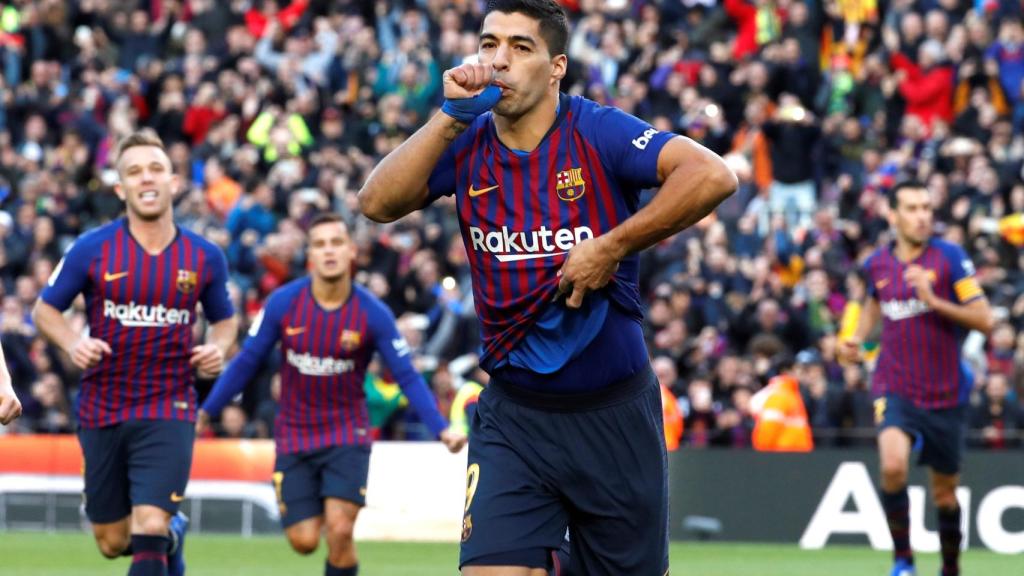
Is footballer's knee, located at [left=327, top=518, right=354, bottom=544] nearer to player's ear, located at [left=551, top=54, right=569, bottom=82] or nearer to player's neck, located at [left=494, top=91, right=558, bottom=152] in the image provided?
player's neck, located at [left=494, top=91, right=558, bottom=152]

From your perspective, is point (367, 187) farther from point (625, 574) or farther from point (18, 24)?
point (18, 24)

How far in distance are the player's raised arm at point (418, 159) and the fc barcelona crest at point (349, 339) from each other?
4872 millimetres

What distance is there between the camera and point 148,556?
9586 mm

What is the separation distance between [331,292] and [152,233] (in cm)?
170

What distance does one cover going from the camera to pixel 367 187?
6551 mm

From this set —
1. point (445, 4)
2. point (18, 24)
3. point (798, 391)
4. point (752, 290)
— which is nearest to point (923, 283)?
point (798, 391)

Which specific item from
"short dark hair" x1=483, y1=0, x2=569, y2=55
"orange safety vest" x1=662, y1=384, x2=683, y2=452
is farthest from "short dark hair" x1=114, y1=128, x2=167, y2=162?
"orange safety vest" x1=662, y1=384, x2=683, y2=452

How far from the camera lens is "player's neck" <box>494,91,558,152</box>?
6578mm

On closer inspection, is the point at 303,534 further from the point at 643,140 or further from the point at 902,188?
the point at 643,140

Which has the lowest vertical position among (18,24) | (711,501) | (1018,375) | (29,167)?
(711,501)

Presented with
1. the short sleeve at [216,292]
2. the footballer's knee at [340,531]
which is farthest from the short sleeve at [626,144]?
the footballer's knee at [340,531]

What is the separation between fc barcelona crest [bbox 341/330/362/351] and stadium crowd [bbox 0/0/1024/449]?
7019 millimetres

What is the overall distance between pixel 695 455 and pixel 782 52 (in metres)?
7.35

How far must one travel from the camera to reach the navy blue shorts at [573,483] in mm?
6531
